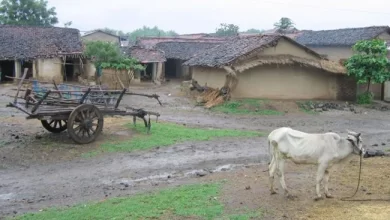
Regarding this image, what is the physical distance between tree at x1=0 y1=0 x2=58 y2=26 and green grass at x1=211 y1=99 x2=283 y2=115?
3356 centimetres

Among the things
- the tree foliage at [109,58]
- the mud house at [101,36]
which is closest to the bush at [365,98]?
the tree foliage at [109,58]

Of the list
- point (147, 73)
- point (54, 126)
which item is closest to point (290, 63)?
point (54, 126)

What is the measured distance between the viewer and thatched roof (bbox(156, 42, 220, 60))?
139 ft

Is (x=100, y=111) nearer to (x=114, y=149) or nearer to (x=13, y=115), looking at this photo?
(x=114, y=149)

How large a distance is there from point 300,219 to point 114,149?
7751 mm

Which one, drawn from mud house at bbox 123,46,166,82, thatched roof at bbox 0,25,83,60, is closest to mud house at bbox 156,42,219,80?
mud house at bbox 123,46,166,82

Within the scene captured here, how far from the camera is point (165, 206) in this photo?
27.9 ft

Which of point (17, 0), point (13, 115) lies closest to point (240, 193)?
point (13, 115)

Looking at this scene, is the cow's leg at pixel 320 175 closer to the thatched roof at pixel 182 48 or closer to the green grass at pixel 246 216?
the green grass at pixel 246 216

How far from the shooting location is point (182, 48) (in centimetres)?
4378

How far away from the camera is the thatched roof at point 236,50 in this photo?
25916 mm

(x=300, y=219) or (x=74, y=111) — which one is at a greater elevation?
(x=74, y=111)

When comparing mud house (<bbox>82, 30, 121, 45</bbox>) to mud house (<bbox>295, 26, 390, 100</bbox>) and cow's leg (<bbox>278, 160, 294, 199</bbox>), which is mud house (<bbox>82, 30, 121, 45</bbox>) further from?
cow's leg (<bbox>278, 160, 294, 199</bbox>)

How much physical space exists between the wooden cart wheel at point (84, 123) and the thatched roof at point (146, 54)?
24.2 m
